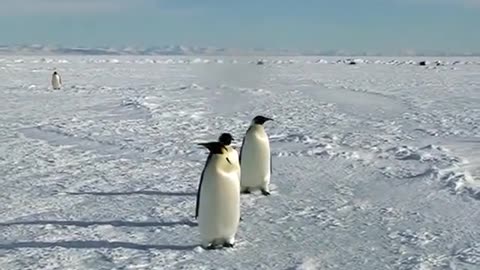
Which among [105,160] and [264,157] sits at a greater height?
[264,157]

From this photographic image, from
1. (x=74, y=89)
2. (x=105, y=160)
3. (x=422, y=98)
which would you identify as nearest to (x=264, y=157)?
(x=105, y=160)

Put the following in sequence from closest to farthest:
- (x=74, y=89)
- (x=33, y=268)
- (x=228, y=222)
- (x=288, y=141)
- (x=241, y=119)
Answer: (x=33, y=268) → (x=228, y=222) → (x=288, y=141) → (x=241, y=119) → (x=74, y=89)

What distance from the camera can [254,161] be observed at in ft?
20.3

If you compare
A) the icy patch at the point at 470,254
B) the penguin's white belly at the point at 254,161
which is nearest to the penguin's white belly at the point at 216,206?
the icy patch at the point at 470,254

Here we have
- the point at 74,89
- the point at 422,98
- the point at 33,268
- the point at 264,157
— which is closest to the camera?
the point at 33,268

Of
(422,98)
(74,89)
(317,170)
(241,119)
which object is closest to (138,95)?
(74,89)

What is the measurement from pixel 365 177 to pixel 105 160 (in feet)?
10.8

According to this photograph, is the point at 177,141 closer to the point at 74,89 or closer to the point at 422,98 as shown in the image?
the point at 422,98

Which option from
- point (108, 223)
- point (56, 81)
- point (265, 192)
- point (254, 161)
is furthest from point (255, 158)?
point (56, 81)

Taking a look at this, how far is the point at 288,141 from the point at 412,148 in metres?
1.85

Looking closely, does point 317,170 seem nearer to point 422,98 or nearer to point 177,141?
point 177,141

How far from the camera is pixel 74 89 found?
2181cm

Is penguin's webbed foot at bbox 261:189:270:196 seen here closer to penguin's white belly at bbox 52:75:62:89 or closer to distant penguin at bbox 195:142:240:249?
distant penguin at bbox 195:142:240:249

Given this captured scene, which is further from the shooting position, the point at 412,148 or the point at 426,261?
the point at 412,148
